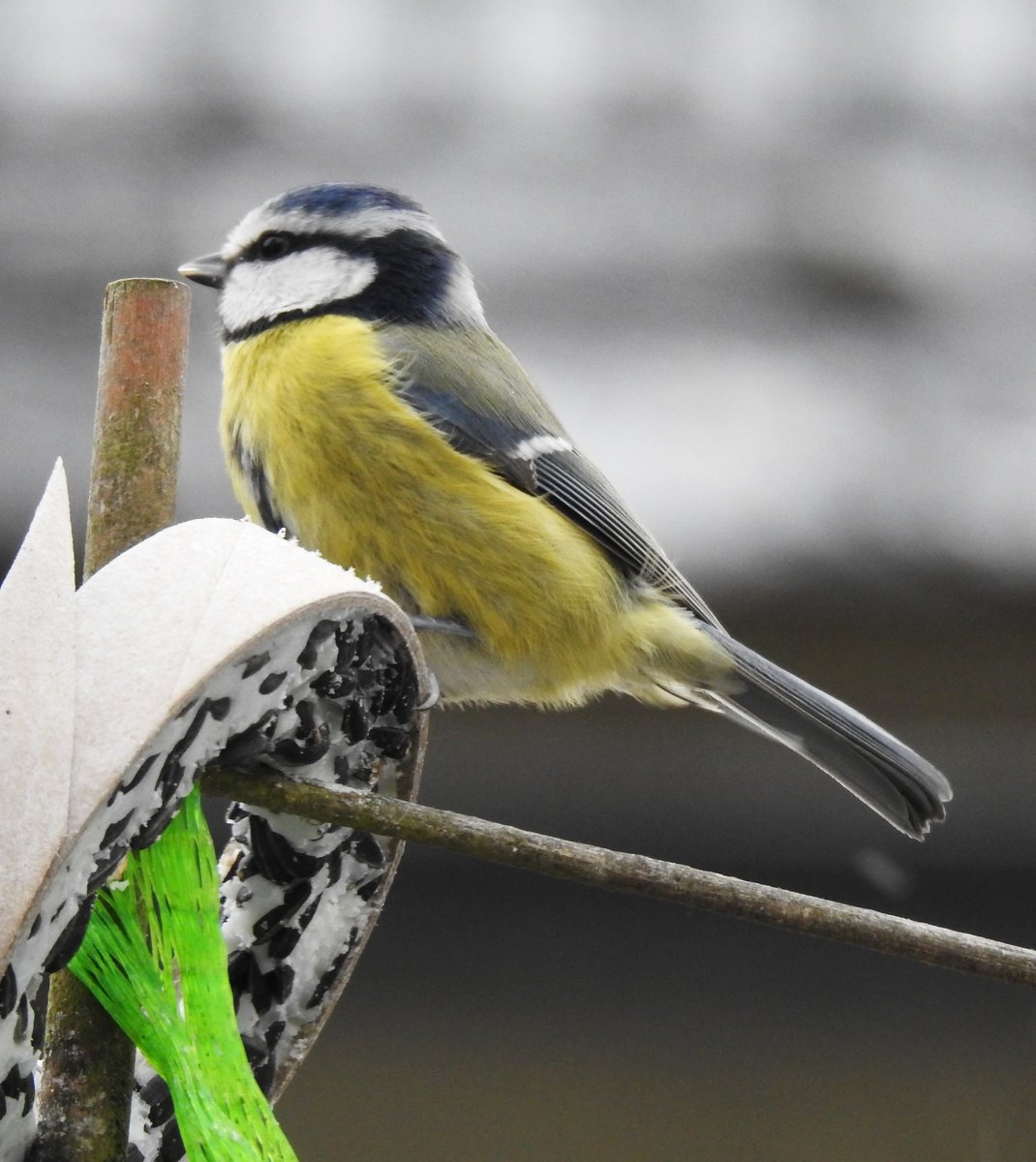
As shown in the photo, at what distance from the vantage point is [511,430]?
1.47 m

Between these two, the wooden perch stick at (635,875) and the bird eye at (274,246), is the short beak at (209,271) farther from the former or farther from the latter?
the wooden perch stick at (635,875)

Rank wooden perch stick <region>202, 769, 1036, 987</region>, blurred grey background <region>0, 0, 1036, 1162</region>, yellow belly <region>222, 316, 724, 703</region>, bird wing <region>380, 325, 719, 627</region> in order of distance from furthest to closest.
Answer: blurred grey background <region>0, 0, 1036, 1162</region>, bird wing <region>380, 325, 719, 627</region>, yellow belly <region>222, 316, 724, 703</region>, wooden perch stick <region>202, 769, 1036, 987</region>

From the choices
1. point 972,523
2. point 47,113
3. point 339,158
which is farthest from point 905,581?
point 47,113

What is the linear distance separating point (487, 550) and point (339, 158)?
5.09 feet

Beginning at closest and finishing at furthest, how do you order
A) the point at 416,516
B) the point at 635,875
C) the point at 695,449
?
1. the point at 635,875
2. the point at 416,516
3. the point at 695,449

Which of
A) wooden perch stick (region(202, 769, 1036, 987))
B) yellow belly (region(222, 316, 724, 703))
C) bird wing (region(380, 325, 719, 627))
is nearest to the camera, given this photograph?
wooden perch stick (region(202, 769, 1036, 987))

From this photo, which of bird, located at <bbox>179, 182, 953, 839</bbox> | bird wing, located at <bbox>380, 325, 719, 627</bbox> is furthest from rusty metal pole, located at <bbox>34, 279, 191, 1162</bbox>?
bird wing, located at <bbox>380, 325, 719, 627</bbox>

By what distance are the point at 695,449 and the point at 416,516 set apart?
1031 millimetres

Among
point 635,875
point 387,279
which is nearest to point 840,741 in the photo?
point 387,279

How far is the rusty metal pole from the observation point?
0.64 meters

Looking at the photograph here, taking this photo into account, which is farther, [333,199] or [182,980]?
[333,199]

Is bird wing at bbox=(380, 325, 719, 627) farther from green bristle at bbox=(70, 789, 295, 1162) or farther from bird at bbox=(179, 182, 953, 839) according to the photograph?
green bristle at bbox=(70, 789, 295, 1162)

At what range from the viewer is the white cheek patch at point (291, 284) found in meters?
1.48

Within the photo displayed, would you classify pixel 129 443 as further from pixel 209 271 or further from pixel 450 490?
pixel 209 271
